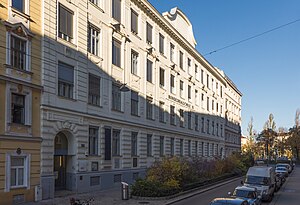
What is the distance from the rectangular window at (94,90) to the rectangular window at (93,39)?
6.38ft

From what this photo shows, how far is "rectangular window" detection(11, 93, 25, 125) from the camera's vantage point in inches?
853

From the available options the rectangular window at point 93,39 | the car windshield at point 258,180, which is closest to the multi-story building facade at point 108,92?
the rectangular window at point 93,39

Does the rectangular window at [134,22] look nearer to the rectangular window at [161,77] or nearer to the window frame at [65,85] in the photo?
the rectangular window at [161,77]

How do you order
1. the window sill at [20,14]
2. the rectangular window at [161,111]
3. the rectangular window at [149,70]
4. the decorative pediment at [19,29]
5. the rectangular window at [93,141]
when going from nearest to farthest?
the decorative pediment at [19,29]
the window sill at [20,14]
the rectangular window at [93,141]
the rectangular window at [149,70]
the rectangular window at [161,111]

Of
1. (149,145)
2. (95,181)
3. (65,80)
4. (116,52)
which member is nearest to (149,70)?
(149,145)

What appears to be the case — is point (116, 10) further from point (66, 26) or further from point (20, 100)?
point (20, 100)

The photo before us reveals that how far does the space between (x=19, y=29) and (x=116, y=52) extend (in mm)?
12327

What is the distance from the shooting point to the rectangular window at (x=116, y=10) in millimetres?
33062

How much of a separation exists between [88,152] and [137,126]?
Result: 354 inches

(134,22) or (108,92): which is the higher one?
(134,22)

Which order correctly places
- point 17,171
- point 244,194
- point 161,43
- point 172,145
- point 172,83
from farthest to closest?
point 172,83 → point 172,145 → point 161,43 → point 17,171 → point 244,194

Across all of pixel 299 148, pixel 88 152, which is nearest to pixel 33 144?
pixel 88 152

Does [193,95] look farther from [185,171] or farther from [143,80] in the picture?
[185,171]

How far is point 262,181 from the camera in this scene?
1083 inches
